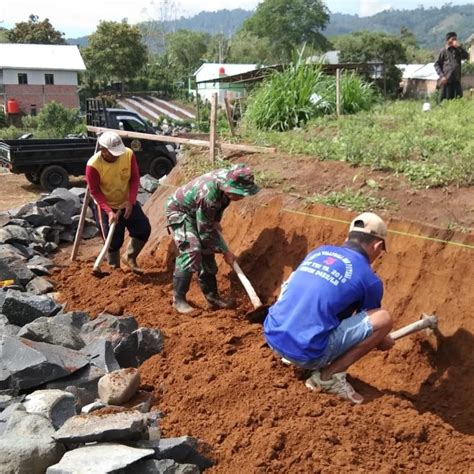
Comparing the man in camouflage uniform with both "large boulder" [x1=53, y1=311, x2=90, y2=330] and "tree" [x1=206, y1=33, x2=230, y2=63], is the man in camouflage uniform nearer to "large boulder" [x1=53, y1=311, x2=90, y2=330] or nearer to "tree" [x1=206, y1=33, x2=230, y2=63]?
"large boulder" [x1=53, y1=311, x2=90, y2=330]

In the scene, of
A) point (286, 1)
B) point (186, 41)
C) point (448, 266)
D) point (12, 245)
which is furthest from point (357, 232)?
point (286, 1)

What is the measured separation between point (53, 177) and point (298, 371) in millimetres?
11723

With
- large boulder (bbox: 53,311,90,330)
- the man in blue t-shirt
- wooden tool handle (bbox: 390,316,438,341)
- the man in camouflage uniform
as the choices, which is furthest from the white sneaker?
large boulder (bbox: 53,311,90,330)

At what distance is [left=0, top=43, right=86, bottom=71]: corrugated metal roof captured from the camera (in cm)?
4425

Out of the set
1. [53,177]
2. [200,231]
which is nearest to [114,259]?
[200,231]

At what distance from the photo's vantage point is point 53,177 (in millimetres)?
14680

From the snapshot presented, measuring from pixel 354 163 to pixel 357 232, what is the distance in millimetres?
2755

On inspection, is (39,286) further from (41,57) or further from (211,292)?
Result: (41,57)

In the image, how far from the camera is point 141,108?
145 feet

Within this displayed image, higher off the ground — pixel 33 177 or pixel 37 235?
pixel 33 177

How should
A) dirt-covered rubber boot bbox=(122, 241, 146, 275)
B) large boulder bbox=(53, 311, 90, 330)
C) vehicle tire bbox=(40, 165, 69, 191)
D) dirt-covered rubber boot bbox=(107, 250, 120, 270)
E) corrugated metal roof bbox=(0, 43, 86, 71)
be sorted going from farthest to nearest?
corrugated metal roof bbox=(0, 43, 86, 71), vehicle tire bbox=(40, 165, 69, 191), dirt-covered rubber boot bbox=(107, 250, 120, 270), dirt-covered rubber boot bbox=(122, 241, 146, 275), large boulder bbox=(53, 311, 90, 330)

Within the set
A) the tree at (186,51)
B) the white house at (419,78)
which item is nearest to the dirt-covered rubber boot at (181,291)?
the white house at (419,78)

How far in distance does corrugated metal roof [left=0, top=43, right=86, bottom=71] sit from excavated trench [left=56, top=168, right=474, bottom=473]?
41231 mm

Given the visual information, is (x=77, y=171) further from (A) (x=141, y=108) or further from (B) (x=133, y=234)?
(A) (x=141, y=108)
